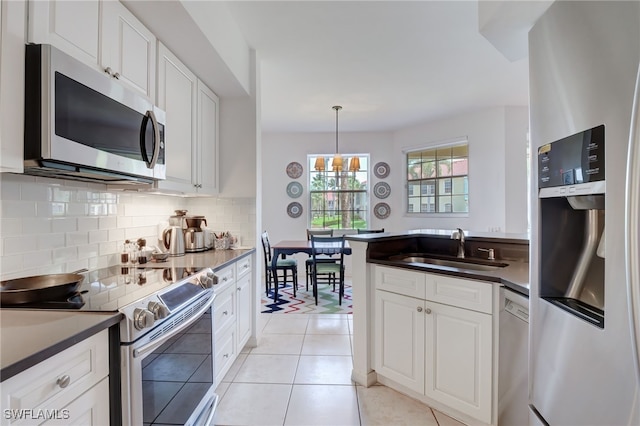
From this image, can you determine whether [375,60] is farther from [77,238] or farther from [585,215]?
[77,238]

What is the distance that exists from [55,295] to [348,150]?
5.35 m

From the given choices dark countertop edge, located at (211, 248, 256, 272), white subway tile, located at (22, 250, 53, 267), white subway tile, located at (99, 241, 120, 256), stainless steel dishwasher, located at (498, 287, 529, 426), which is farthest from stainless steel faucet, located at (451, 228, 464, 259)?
white subway tile, located at (22, 250, 53, 267)

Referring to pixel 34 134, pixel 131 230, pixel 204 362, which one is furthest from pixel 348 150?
pixel 34 134

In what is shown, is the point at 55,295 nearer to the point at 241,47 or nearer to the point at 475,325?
the point at 475,325

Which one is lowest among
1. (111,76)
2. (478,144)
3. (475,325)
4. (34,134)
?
(475,325)

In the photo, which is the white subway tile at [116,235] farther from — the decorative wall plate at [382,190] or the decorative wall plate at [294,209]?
the decorative wall plate at [382,190]

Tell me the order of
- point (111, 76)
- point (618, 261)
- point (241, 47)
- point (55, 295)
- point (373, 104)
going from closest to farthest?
point (618, 261) < point (55, 295) < point (111, 76) < point (241, 47) < point (373, 104)

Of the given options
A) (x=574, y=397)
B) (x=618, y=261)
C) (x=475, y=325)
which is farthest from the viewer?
(x=475, y=325)

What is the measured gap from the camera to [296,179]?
6.04 metres

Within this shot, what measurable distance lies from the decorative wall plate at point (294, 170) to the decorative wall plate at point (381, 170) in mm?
1450

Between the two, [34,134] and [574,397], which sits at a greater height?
[34,134]

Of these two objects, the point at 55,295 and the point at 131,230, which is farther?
the point at 131,230

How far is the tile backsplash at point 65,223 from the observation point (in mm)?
1363

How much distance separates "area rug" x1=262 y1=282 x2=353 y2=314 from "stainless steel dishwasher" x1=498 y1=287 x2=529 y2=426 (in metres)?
2.38
